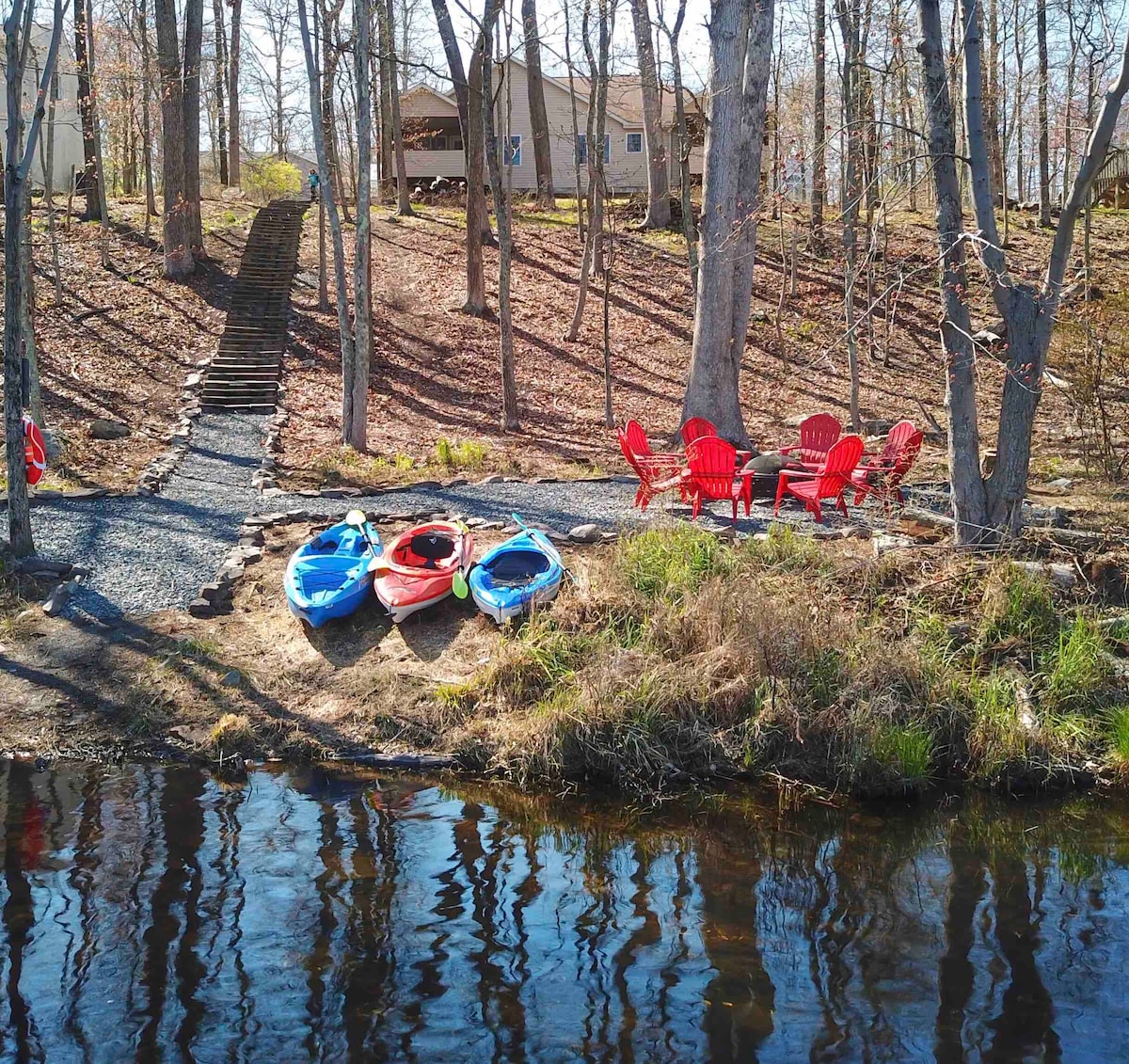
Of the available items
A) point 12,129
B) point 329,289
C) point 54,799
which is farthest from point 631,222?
point 54,799

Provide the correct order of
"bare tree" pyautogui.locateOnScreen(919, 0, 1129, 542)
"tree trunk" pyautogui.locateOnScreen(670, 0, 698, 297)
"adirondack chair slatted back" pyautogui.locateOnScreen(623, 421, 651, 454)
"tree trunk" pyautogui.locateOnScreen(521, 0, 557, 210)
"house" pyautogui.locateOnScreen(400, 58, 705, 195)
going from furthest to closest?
"house" pyautogui.locateOnScreen(400, 58, 705, 195) → "tree trunk" pyautogui.locateOnScreen(521, 0, 557, 210) → "tree trunk" pyautogui.locateOnScreen(670, 0, 698, 297) → "adirondack chair slatted back" pyautogui.locateOnScreen(623, 421, 651, 454) → "bare tree" pyautogui.locateOnScreen(919, 0, 1129, 542)

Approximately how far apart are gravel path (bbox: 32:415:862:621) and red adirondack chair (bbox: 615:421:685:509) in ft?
0.67

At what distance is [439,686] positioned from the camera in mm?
8148

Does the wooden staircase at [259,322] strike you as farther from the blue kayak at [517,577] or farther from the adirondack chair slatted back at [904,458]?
the adirondack chair slatted back at [904,458]

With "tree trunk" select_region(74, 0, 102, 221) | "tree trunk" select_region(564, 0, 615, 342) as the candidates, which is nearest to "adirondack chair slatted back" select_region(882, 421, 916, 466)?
"tree trunk" select_region(564, 0, 615, 342)

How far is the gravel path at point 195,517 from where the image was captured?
9.56 meters

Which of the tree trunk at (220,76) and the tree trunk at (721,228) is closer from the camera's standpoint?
the tree trunk at (721,228)

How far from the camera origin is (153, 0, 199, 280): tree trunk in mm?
22766

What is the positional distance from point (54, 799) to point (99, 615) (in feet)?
7.91

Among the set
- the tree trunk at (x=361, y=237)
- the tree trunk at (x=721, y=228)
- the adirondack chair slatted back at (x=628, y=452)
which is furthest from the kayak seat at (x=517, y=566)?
the tree trunk at (x=361, y=237)

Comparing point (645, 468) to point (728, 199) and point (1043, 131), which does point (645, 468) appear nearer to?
point (728, 199)

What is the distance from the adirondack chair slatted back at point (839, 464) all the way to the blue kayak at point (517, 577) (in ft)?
7.68

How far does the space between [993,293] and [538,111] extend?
21.4m

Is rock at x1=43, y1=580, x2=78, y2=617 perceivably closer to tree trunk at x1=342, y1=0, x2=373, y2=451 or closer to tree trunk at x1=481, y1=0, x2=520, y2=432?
tree trunk at x1=342, y1=0, x2=373, y2=451
